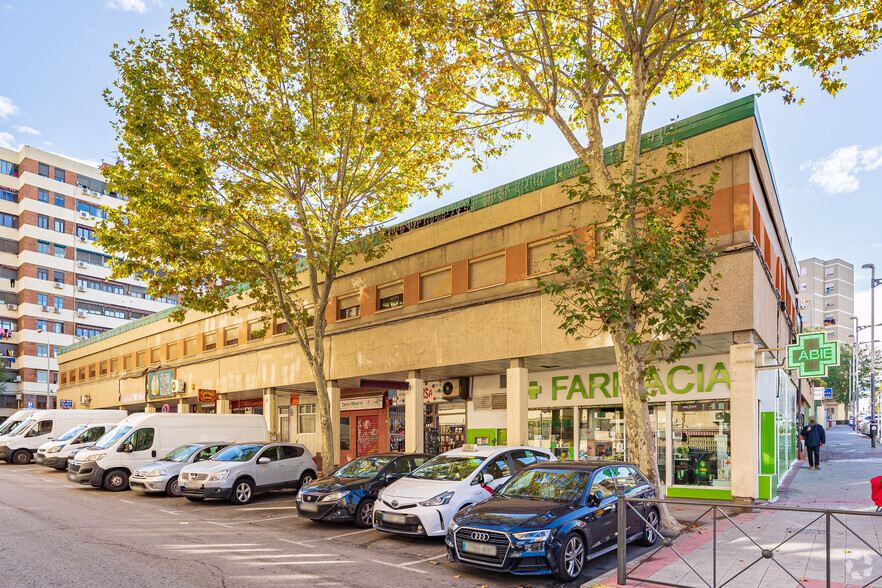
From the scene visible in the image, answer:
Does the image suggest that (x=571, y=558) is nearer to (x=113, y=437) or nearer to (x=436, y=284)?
(x=436, y=284)

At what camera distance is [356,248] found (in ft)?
61.2

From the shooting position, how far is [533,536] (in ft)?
25.8

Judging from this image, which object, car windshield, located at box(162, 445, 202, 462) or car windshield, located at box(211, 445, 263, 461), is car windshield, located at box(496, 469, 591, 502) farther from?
car windshield, located at box(162, 445, 202, 462)

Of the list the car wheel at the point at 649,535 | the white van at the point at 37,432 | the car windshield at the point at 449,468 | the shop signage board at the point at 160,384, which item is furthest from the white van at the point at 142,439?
the car wheel at the point at 649,535

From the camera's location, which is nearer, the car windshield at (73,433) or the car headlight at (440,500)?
the car headlight at (440,500)

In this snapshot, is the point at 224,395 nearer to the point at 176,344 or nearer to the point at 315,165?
the point at 176,344

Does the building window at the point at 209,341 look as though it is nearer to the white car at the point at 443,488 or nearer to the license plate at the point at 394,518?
the white car at the point at 443,488

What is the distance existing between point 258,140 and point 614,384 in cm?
1122

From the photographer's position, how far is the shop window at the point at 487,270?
59.2 ft

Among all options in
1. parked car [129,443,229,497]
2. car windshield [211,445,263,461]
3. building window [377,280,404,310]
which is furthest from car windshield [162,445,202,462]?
building window [377,280,404,310]

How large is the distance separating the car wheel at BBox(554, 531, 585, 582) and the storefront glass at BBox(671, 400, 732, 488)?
24.3ft

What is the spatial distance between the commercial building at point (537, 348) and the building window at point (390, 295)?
5cm

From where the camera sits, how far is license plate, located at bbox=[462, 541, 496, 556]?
8000 mm

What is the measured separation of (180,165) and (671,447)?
13797 mm
